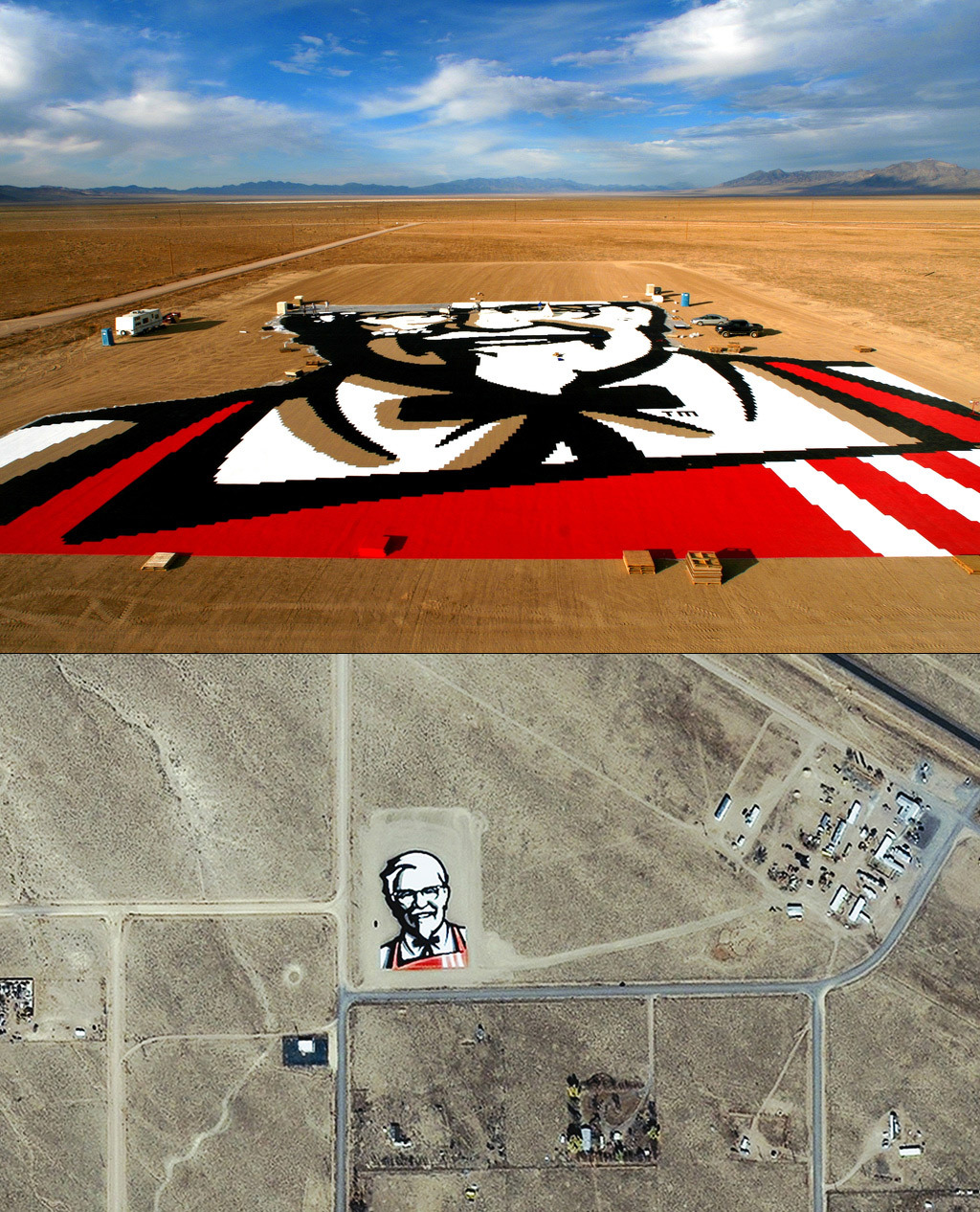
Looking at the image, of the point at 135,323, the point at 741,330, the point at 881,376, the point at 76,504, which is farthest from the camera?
the point at 135,323

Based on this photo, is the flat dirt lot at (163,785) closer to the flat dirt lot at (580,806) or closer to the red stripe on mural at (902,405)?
the flat dirt lot at (580,806)

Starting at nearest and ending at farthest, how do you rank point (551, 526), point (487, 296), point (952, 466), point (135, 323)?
point (551, 526) → point (952, 466) → point (135, 323) → point (487, 296)

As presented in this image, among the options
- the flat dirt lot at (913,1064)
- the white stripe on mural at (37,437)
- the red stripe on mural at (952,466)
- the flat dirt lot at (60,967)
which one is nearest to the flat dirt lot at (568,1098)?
the flat dirt lot at (913,1064)

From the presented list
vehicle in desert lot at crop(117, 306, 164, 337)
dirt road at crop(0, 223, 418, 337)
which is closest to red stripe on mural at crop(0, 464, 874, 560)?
vehicle in desert lot at crop(117, 306, 164, 337)

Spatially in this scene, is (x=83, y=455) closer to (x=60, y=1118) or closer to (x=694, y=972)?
(x=60, y=1118)

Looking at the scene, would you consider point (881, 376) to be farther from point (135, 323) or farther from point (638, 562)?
point (135, 323)

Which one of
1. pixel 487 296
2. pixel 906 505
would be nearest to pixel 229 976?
pixel 906 505

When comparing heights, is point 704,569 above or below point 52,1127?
above

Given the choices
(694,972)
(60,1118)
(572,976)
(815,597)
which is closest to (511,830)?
(572,976)
